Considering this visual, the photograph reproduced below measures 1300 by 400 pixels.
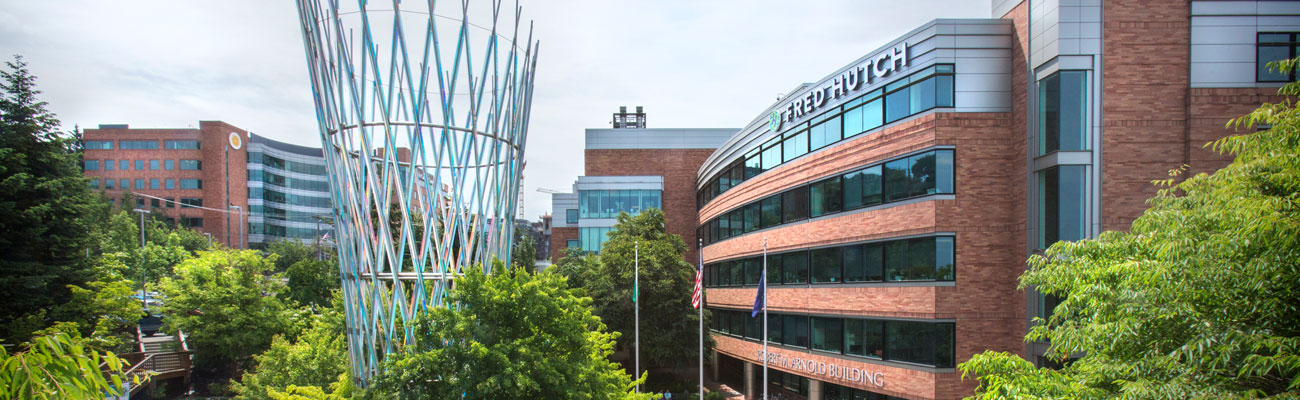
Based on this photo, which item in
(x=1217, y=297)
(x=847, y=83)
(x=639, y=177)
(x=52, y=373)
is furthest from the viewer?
(x=639, y=177)

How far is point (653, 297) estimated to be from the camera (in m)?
36.8

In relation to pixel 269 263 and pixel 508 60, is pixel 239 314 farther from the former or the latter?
pixel 508 60

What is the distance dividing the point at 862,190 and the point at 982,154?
440cm

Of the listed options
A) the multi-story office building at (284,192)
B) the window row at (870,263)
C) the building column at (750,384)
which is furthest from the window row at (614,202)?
the multi-story office building at (284,192)

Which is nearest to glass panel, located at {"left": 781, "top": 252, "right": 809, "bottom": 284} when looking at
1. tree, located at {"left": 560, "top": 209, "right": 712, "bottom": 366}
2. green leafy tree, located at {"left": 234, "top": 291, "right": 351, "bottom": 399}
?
tree, located at {"left": 560, "top": 209, "right": 712, "bottom": 366}

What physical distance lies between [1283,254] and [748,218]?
27005 mm

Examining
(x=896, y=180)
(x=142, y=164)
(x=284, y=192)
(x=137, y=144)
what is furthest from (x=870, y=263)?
(x=137, y=144)

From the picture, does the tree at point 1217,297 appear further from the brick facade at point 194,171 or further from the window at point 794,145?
the brick facade at point 194,171

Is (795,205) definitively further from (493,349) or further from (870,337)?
(493,349)

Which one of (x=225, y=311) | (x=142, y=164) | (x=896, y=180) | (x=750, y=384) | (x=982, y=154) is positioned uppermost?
(x=142, y=164)

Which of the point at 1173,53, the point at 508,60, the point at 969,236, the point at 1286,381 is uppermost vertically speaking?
the point at 1173,53

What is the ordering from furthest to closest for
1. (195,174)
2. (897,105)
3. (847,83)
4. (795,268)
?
(195,174) < (795,268) < (847,83) < (897,105)

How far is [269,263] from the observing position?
39.0 metres

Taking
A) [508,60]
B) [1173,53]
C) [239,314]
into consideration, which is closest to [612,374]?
[508,60]
